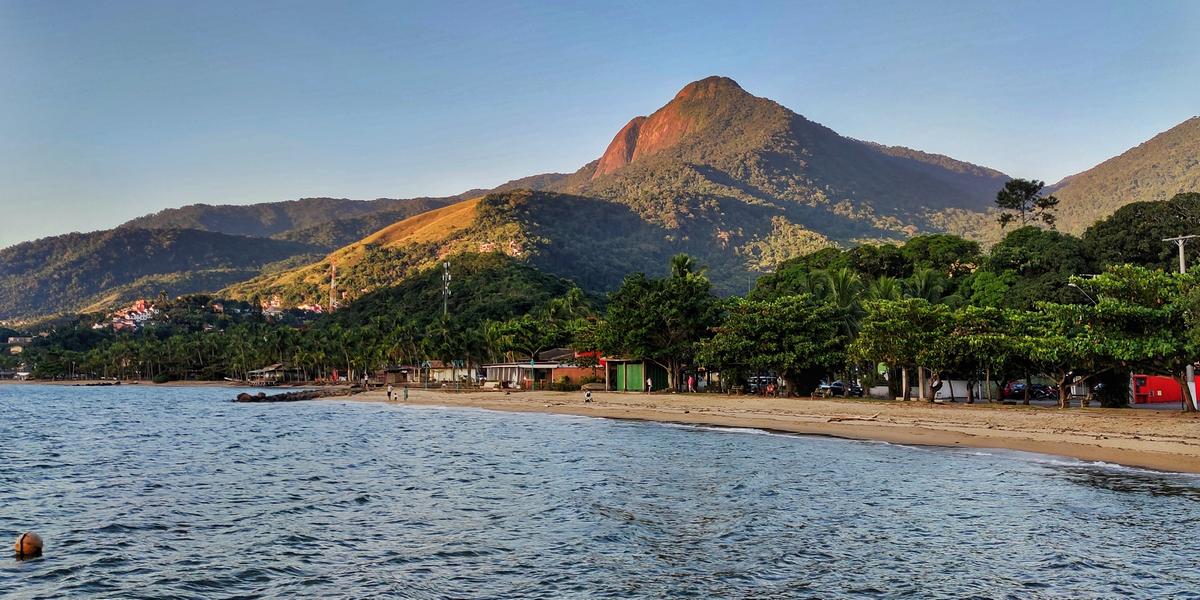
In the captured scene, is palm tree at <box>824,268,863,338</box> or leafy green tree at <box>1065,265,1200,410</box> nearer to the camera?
leafy green tree at <box>1065,265,1200,410</box>

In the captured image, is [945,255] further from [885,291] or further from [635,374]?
[635,374]

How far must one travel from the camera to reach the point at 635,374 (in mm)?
75062

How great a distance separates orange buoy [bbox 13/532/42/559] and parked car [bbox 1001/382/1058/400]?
4954 cm

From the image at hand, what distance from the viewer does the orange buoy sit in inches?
645

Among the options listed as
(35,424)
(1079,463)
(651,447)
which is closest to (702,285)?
(651,447)

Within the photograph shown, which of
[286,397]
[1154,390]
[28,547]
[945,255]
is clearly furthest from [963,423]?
[286,397]

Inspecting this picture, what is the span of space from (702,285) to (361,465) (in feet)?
134

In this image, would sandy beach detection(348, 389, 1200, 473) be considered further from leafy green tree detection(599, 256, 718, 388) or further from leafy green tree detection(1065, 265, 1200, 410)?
leafy green tree detection(599, 256, 718, 388)

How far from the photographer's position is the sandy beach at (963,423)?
27.4m

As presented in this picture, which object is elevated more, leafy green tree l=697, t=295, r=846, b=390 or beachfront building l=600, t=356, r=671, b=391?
leafy green tree l=697, t=295, r=846, b=390

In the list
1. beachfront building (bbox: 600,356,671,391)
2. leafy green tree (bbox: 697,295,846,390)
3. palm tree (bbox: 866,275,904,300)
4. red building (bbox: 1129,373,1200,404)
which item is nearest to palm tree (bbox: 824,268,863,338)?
palm tree (bbox: 866,275,904,300)

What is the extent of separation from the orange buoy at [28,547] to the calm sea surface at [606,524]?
0.78 ft

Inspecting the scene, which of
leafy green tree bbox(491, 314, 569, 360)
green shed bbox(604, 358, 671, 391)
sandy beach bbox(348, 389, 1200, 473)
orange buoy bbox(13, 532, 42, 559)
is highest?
leafy green tree bbox(491, 314, 569, 360)

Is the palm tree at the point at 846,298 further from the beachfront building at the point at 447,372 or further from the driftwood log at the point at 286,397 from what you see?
the driftwood log at the point at 286,397
